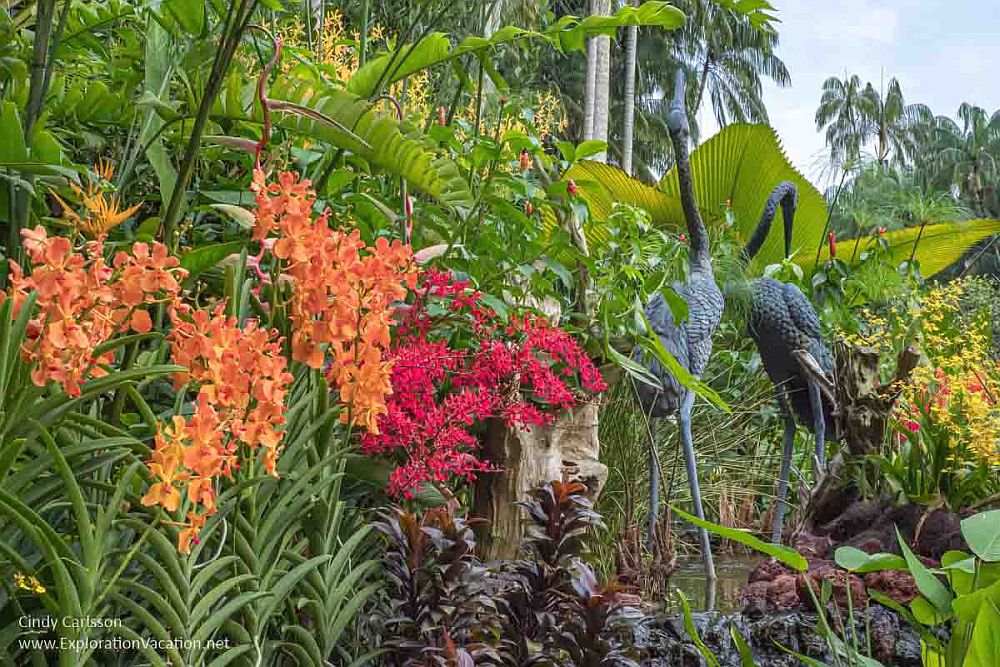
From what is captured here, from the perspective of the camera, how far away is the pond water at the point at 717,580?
282 centimetres

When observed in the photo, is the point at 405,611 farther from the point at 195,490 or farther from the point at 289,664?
the point at 195,490

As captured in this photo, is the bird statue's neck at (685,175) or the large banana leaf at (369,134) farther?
the bird statue's neck at (685,175)

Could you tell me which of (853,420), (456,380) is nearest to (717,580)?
(853,420)

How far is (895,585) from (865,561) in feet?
3.59

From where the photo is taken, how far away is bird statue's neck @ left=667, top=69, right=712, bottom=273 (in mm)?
3137

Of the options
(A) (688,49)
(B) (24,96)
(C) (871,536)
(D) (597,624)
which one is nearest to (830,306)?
(C) (871,536)

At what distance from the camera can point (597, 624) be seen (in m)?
1.58

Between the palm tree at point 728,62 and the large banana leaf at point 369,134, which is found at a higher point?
the palm tree at point 728,62

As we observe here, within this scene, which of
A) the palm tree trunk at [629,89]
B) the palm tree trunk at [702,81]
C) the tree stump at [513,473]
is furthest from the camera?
the palm tree trunk at [702,81]

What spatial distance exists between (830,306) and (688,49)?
66.3 ft

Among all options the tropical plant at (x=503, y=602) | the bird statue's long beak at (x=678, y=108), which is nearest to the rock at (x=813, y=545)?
the tropical plant at (x=503, y=602)

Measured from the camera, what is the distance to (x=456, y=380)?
1.94 meters

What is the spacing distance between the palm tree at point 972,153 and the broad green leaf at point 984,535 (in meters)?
28.8

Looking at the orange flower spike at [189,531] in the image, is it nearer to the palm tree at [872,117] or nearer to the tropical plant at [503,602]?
the tropical plant at [503,602]
